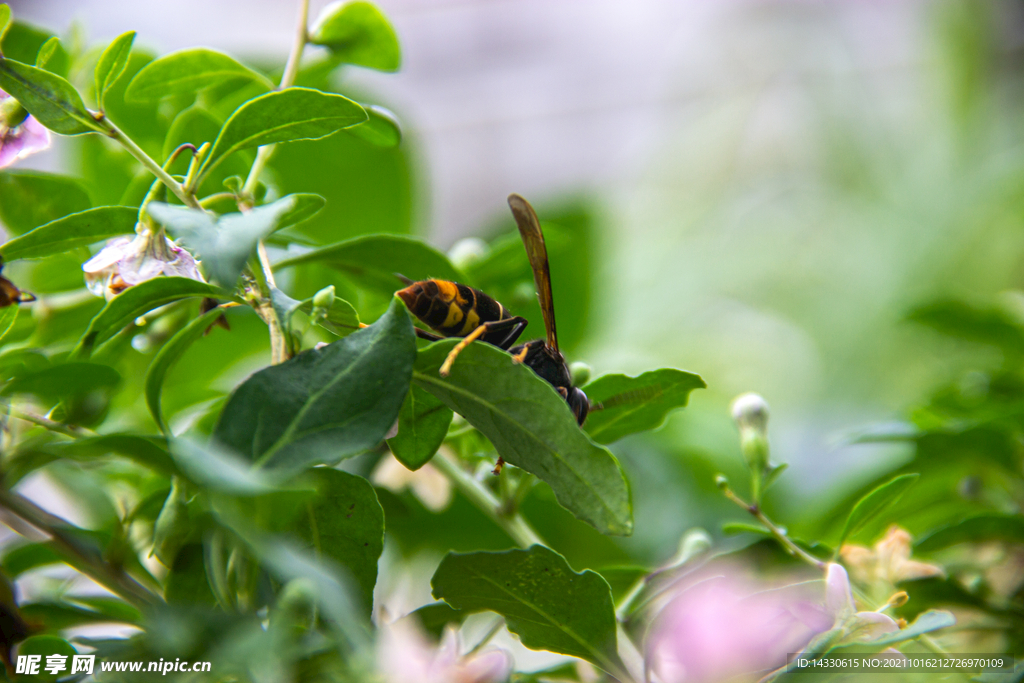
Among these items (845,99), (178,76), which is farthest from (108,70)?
(845,99)

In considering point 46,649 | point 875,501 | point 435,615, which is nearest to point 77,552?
point 46,649

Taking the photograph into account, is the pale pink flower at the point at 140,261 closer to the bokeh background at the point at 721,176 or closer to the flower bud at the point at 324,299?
the flower bud at the point at 324,299

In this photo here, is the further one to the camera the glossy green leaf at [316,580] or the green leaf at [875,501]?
the green leaf at [875,501]

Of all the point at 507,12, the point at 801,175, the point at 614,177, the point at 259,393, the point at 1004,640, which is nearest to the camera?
the point at 259,393

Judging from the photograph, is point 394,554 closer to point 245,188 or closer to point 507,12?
point 245,188

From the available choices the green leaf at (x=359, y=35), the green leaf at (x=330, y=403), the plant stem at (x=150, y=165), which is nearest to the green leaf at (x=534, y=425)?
the green leaf at (x=330, y=403)

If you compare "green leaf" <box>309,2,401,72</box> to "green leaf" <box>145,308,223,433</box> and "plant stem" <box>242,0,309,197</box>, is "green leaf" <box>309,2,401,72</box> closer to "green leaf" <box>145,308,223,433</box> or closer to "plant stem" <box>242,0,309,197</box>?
"plant stem" <box>242,0,309,197</box>
